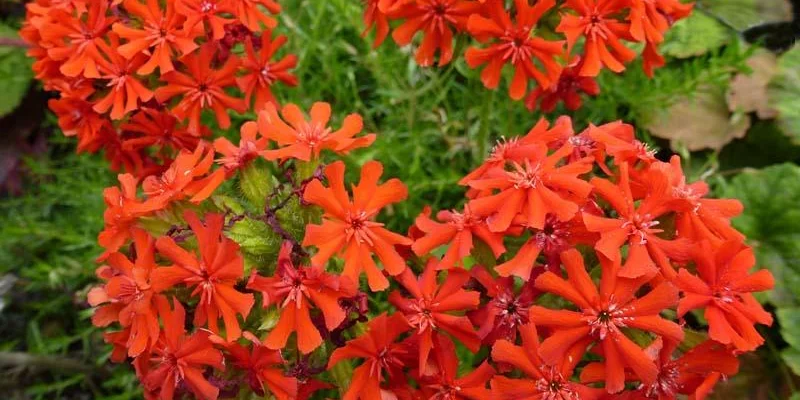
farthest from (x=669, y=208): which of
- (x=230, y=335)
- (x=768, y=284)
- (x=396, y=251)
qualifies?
(x=230, y=335)

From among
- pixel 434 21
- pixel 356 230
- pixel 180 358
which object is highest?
pixel 434 21

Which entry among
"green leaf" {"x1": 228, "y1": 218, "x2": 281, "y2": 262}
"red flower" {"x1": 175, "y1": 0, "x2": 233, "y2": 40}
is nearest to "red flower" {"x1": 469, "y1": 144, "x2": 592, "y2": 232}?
"green leaf" {"x1": 228, "y1": 218, "x2": 281, "y2": 262}

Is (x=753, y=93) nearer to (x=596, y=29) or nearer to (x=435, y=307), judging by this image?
(x=596, y=29)

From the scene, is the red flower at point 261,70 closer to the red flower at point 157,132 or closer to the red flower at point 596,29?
the red flower at point 157,132

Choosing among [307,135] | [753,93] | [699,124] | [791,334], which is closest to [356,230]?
[307,135]

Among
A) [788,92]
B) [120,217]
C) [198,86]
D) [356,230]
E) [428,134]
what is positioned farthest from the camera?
[428,134]

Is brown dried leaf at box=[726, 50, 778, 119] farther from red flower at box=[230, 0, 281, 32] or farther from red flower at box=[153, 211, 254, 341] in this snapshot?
red flower at box=[153, 211, 254, 341]
